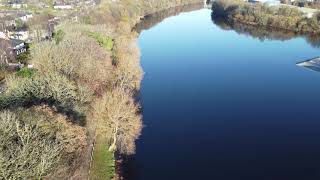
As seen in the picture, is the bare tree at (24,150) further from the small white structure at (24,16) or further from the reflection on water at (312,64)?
the small white structure at (24,16)

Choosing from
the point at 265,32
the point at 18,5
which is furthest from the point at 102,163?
the point at 18,5

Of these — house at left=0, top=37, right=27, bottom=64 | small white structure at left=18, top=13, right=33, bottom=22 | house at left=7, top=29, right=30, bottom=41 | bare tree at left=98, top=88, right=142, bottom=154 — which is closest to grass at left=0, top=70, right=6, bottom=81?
house at left=0, top=37, right=27, bottom=64

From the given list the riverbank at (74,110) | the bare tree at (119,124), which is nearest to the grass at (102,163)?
the riverbank at (74,110)

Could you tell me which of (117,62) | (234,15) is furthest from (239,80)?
(234,15)

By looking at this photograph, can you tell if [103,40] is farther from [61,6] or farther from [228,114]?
[61,6]

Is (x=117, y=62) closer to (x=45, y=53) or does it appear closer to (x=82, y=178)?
(x=45, y=53)
